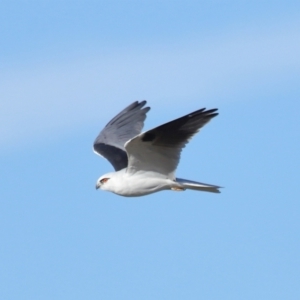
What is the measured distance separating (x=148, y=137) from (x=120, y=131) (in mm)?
4715

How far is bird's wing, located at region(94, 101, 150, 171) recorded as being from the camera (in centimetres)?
1738

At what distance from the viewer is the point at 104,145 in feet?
58.7

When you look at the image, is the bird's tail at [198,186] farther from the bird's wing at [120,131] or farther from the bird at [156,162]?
the bird's wing at [120,131]

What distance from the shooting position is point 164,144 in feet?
46.6

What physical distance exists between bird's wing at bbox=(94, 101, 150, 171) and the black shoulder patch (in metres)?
3.00

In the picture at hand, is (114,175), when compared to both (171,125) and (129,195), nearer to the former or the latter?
(129,195)

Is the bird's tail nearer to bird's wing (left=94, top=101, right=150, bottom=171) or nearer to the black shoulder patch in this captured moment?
the black shoulder patch

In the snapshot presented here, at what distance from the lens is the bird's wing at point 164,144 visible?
13.7 m

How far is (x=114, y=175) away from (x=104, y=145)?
268cm

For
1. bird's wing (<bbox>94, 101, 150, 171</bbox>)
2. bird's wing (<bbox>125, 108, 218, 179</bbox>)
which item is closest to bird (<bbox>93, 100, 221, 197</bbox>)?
bird's wing (<bbox>125, 108, 218, 179</bbox>)

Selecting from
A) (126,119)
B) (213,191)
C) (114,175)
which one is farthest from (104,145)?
(213,191)

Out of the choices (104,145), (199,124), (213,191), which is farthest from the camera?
(104,145)

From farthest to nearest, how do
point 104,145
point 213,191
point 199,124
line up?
point 104,145
point 213,191
point 199,124

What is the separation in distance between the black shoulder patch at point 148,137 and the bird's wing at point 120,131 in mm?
3005
